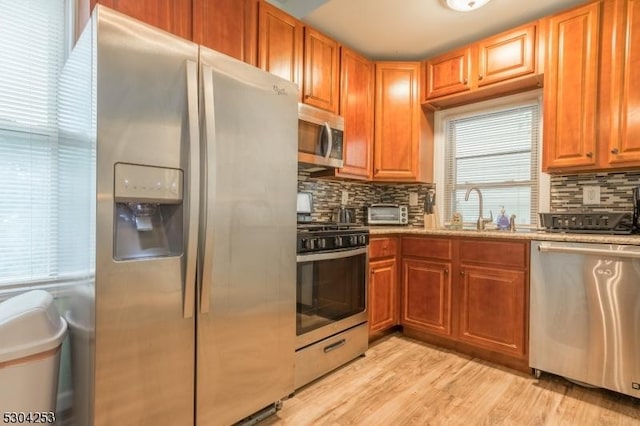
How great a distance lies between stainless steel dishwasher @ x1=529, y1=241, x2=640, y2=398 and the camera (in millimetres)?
1768

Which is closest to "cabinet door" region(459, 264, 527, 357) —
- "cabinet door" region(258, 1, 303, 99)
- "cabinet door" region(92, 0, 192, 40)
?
"cabinet door" region(258, 1, 303, 99)

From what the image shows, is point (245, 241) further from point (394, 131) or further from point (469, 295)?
point (394, 131)

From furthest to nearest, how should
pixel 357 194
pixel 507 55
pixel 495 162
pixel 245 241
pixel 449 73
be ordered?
pixel 357 194 < pixel 495 162 < pixel 449 73 < pixel 507 55 < pixel 245 241

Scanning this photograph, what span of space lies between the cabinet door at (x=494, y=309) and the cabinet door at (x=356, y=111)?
45.8 inches

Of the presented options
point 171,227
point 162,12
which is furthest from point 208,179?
point 162,12

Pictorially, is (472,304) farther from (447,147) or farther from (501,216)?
(447,147)

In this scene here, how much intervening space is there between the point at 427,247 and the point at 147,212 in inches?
79.1

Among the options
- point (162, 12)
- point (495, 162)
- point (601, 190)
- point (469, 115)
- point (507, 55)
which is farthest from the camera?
point (469, 115)

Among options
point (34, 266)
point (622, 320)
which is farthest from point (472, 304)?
point (34, 266)

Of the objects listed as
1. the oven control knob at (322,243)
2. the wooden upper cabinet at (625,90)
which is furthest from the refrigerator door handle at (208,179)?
the wooden upper cabinet at (625,90)

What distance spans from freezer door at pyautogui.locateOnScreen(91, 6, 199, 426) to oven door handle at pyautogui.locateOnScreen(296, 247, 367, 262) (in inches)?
28.1

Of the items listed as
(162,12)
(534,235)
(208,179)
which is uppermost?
(162,12)

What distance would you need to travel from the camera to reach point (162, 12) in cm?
163

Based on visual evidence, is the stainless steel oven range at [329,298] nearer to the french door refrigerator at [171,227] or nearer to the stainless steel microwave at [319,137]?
the french door refrigerator at [171,227]
